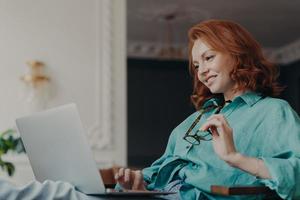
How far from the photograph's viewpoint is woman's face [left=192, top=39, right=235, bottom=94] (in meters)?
1.84

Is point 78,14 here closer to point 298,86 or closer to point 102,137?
point 102,137

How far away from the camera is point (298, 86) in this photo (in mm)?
8648

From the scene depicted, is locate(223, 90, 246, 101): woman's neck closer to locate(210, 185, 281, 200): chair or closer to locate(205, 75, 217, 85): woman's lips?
locate(205, 75, 217, 85): woman's lips

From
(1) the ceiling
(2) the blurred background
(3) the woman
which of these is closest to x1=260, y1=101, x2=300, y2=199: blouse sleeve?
(3) the woman

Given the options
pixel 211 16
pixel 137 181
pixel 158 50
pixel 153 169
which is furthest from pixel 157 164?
pixel 158 50

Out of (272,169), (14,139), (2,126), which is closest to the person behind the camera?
(272,169)

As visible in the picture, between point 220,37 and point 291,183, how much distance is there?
0.54 m

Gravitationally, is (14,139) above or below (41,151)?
below

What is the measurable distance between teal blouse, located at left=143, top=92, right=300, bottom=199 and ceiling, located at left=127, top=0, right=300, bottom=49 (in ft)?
15.8

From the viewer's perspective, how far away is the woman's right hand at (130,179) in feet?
6.13

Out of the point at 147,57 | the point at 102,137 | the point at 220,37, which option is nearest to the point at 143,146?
the point at 147,57

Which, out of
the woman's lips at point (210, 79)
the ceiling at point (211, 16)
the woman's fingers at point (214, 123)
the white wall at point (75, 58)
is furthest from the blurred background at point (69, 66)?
the woman's fingers at point (214, 123)

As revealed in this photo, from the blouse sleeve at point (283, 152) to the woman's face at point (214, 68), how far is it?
0.67 feet

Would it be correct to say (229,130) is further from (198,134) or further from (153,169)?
(153,169)
